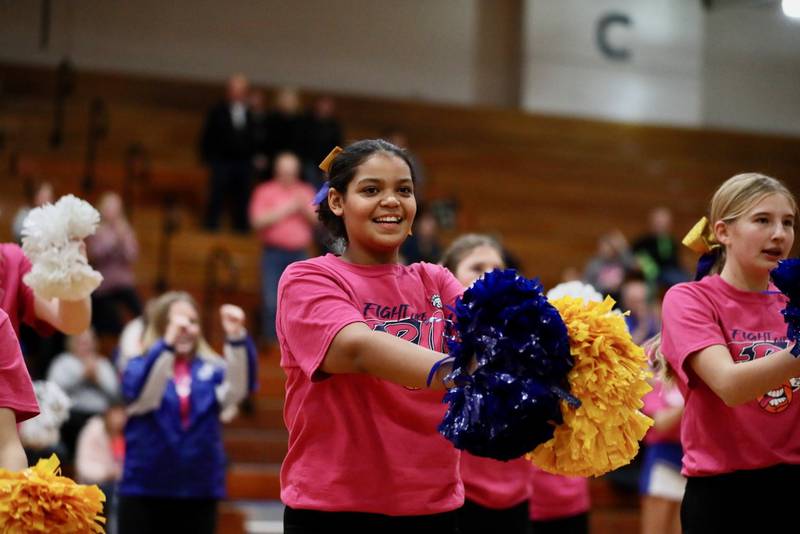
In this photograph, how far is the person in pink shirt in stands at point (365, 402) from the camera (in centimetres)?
268

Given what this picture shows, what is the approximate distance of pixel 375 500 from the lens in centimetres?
268

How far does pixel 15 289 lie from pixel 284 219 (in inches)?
258

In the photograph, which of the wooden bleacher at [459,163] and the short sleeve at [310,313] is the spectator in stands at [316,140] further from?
the short sleeve at [310,313]

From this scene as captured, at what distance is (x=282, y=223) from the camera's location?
9.94 meters

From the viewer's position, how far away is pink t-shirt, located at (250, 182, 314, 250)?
391 inches

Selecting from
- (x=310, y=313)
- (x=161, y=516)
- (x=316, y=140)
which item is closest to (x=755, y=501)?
(x=310, y=313)

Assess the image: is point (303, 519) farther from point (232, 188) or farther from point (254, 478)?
point (232, 188)

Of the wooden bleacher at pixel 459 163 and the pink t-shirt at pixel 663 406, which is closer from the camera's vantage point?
the pink t-shirt at pixel 663 406

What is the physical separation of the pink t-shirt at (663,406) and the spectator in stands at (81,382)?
146 inches

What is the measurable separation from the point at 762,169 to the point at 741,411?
43.5ft

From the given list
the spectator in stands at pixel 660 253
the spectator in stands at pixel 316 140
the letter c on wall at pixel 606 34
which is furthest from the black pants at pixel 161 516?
the letter c on wall at pixel 606 34

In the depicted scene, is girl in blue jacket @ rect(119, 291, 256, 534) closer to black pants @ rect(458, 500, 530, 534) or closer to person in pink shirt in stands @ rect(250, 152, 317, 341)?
black pants @ rect(458, 500, 530, 534)

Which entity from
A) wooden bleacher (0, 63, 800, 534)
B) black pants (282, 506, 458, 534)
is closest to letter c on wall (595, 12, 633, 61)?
wooden bleacher (0, 63, 800, 534)

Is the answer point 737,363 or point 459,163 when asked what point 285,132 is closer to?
point 459,163
